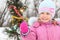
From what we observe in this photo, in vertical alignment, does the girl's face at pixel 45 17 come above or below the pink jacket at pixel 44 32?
above

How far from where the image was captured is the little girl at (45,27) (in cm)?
138

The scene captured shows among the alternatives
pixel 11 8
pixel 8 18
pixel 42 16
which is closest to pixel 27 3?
pixel 8 18

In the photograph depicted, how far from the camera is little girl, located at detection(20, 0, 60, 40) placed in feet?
4.54

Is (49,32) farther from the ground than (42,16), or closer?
closer

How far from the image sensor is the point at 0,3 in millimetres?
1959

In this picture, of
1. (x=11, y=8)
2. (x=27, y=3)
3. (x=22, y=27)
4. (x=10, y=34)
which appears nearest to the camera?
(x=22, y=27)

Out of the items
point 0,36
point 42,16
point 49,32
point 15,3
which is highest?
point 15,3

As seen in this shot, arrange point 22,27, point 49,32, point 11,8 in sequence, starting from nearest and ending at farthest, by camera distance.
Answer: point 22,27 → point 49,32 → point 11,8

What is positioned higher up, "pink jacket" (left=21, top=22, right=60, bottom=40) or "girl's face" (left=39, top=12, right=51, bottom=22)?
"girl's face" (left=39, top=12, right=51, bottom=22)

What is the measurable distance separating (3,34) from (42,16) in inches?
25.0

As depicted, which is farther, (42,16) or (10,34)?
(10,34)

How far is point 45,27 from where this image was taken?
4.74 ft

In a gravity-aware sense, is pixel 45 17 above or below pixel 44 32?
above

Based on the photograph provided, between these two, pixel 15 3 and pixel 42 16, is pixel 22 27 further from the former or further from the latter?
pixel 15 3
